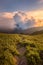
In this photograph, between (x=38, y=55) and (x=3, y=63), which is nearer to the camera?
(x=3, y=63)

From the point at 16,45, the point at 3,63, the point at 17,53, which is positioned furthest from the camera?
the point at 16,45

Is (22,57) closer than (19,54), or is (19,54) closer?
(22,57)

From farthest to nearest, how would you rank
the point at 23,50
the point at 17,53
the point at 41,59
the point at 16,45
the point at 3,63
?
the point at 16,45 → the point at 23,50 → the point at 17,53 → the point at 41,59 → the point at 3,63

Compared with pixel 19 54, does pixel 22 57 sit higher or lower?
lower

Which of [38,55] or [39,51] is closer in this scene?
[38,55]

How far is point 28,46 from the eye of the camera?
1267 inches

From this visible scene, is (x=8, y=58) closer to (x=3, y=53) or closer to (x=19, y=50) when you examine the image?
(x=3, y=53)

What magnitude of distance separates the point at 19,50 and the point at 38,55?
428cm

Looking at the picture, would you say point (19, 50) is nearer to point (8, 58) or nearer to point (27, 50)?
point (27, 50)

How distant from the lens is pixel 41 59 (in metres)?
26.7

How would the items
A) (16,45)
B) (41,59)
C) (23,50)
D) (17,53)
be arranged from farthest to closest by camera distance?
(16,45), (23,50), (17,53), (41,59)

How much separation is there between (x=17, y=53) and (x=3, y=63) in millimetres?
4478

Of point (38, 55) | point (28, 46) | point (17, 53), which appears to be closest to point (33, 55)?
point (38, 55)

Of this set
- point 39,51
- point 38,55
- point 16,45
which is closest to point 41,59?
point 38,55
